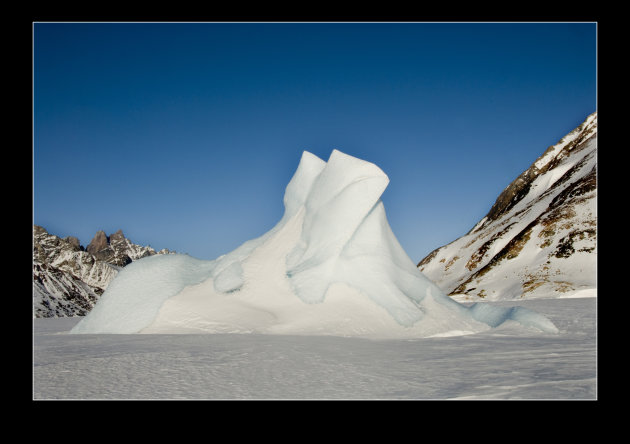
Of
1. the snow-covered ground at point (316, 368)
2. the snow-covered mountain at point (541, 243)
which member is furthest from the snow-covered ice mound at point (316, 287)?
the snow-covered mountain at point (541, 243)

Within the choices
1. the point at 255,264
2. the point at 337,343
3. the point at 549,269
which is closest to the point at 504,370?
the point at 337,343

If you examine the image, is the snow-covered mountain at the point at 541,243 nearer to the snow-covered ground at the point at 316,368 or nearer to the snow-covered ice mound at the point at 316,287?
the snow-covered ice mound at the point at 316,287

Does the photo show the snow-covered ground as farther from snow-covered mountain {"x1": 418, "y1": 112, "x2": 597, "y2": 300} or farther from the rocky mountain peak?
the rocky mountain peak

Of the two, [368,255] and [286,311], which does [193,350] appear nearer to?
[286,311]

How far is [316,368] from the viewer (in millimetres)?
10992

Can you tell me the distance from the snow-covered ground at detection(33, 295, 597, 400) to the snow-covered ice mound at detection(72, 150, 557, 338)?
2742mm

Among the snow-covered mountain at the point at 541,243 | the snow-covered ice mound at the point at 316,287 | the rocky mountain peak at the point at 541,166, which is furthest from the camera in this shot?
the rocky mountain peak at the point at 541,166

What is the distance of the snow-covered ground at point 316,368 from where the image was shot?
8.77 m

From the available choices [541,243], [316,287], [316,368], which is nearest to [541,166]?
[541,243]

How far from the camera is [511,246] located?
97.5m

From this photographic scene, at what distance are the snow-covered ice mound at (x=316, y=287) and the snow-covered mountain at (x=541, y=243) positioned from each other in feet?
112

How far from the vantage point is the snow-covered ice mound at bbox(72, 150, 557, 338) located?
19.6m

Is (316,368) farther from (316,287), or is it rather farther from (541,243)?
(541,243)
